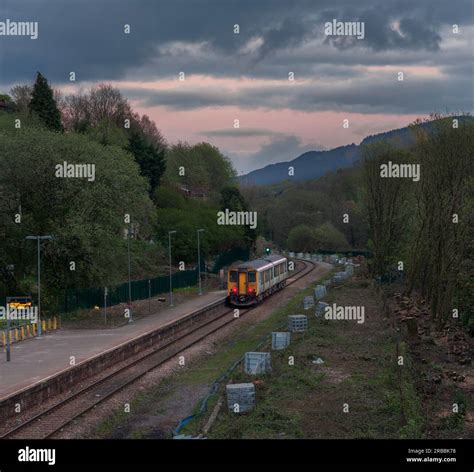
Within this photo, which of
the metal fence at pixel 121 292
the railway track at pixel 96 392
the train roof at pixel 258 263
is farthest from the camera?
the train roof at pixel 258 263

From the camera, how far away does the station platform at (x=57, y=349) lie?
22.1 m

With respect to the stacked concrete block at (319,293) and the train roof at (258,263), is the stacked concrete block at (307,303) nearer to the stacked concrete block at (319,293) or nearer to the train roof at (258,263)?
the stacked concrete block at (319,293)

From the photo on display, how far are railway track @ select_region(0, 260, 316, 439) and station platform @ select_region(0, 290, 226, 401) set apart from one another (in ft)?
3.99

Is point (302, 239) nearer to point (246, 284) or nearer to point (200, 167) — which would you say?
point (200, 167)

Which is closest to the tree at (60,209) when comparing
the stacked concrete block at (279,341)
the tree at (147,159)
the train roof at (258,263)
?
the train roof at (258,263)

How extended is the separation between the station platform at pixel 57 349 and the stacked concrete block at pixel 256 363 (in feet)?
20.3

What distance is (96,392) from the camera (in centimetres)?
2181

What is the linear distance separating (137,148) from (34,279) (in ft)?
92.5

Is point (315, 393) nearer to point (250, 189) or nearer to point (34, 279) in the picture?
point (34, 279)

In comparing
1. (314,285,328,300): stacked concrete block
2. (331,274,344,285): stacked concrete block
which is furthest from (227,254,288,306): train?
(331,274,344,285): stacked concrete block

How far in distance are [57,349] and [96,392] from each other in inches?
261

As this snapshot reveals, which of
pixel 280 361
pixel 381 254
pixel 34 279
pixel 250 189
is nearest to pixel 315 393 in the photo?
pixel 280 361

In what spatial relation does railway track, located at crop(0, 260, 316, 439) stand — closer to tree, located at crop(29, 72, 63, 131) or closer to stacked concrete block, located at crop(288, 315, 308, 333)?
stacked concrete block, located at crop(288, 315, 308, 333)

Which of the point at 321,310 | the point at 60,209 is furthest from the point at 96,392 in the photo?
the point at 321,310
